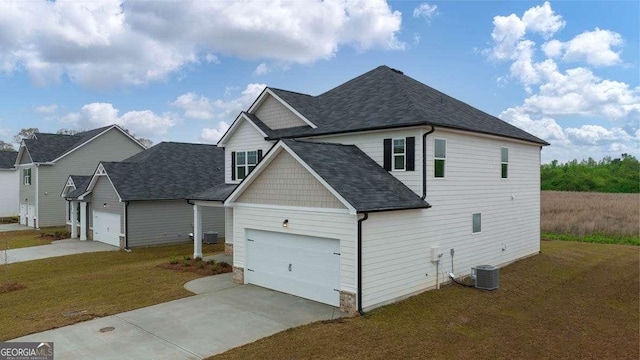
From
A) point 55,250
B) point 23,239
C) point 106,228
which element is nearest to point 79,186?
point 23,239

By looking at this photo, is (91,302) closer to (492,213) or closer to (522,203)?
(492,213)

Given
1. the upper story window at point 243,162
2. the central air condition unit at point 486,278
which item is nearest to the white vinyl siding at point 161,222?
the upper story window at point 243,162

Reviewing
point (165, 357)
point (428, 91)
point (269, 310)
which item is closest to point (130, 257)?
point (269, 310)

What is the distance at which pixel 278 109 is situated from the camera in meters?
18.2

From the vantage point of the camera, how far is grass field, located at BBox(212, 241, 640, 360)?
8.65m

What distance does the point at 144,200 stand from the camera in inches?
898

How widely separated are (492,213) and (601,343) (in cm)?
750

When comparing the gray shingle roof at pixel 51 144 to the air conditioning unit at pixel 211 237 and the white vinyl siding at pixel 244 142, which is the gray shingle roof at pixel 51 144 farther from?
the white vinyl siding at pixel 244 142

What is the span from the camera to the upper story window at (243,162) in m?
18.7

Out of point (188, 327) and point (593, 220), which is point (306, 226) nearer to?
point (188, 327)

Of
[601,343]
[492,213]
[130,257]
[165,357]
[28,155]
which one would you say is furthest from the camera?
[28,155]

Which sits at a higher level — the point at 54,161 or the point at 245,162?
the point at 54,161

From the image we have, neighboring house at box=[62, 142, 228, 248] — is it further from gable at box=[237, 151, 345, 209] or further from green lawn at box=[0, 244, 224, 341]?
gable at box=[237, 151, 345, 209]

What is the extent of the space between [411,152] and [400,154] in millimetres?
442
